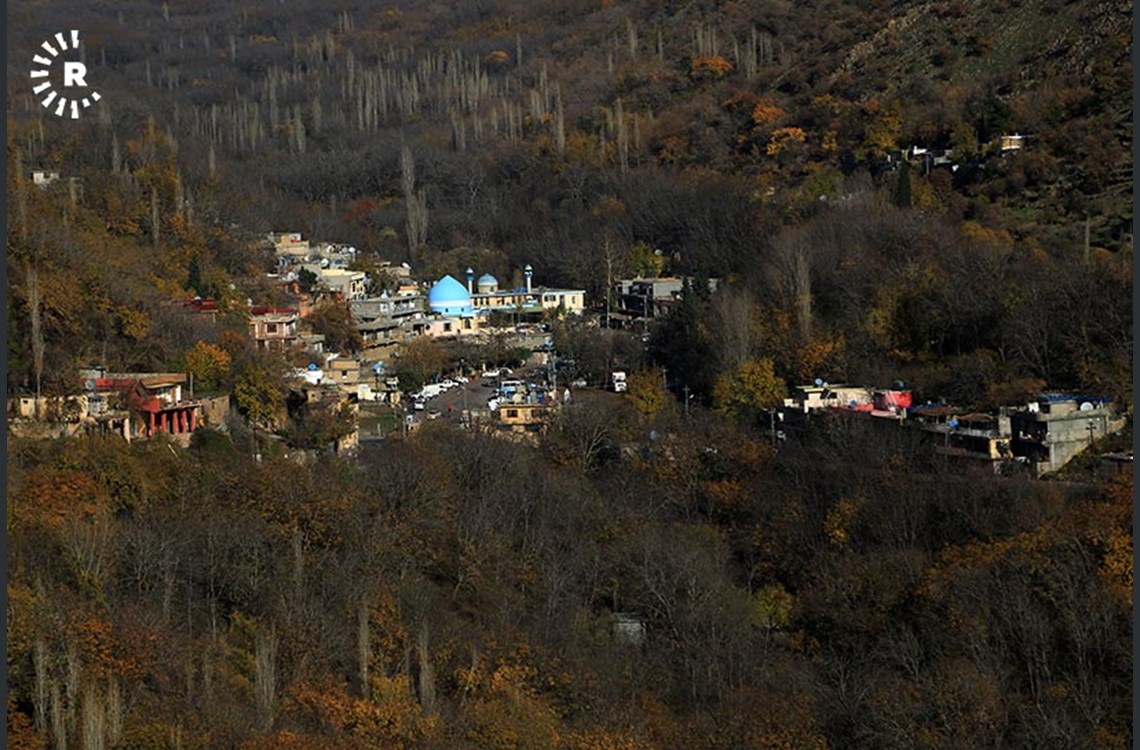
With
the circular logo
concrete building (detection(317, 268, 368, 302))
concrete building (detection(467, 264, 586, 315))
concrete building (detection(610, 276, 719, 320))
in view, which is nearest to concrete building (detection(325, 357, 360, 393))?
concrete building (detection(317, 268, 368, 302))

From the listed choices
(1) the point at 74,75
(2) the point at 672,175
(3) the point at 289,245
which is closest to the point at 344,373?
(3) the point at 289,245

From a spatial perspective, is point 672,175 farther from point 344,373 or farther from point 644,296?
point 344,373

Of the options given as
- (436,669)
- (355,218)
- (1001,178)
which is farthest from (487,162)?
(436,669)

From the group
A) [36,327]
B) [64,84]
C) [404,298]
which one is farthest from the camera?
[64,84]

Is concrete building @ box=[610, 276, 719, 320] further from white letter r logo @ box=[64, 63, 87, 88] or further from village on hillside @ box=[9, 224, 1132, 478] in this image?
white letter r logo @ box=[64, 63, 87, 88]

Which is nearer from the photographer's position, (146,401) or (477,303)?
(146,401)

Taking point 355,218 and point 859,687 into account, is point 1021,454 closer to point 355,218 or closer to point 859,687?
point 859,687
